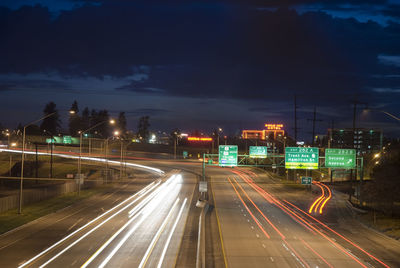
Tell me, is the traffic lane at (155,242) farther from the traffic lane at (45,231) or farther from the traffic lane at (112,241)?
the traffic lane at (45,231)

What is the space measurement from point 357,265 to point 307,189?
5136 centimetres

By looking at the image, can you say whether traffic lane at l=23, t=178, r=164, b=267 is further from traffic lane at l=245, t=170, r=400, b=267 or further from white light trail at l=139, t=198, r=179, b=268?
traffic lane at l=245, t=170, r=400, b=267

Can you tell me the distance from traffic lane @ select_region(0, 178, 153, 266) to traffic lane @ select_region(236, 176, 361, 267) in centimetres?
1647

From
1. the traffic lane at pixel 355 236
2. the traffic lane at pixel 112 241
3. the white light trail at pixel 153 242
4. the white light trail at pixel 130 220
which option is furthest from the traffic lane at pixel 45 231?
the traffic lane at pixel 355 236

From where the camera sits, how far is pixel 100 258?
24.8m

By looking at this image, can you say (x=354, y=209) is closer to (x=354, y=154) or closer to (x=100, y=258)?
(x=354, y=154)

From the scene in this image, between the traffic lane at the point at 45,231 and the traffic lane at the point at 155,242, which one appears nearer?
the traffic lane at the point at 155,242

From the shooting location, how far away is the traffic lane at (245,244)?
24.7 m

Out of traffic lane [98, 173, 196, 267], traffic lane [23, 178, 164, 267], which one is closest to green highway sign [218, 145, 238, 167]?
traffic lane [98, 173, 196, 267]

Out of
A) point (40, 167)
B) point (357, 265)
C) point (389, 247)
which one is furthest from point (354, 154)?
point (40, 167)

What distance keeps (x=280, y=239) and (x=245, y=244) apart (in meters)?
3.80

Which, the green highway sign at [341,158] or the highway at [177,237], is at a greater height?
the green highway sign at [341,158]

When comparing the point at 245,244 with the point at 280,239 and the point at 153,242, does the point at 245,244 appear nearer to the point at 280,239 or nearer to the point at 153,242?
the point at 280,239

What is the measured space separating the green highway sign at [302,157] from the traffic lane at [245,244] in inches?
348
